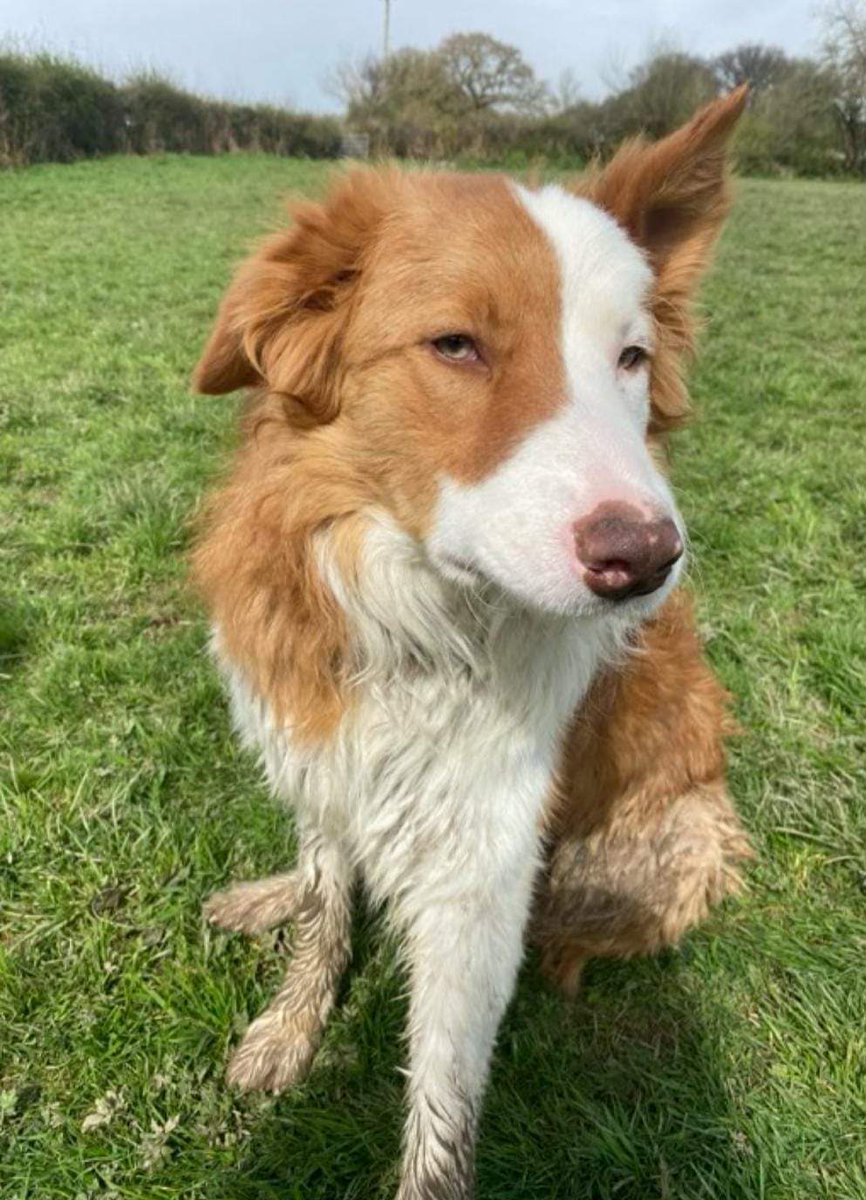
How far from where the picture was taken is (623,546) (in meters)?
1.50

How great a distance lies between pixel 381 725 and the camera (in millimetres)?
2066

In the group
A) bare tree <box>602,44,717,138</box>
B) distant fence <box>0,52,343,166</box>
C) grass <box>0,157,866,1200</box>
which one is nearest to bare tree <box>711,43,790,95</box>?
bare tree <box>602,44,717,138</box>

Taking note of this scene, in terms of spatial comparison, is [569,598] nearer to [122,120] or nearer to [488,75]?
[122,120]

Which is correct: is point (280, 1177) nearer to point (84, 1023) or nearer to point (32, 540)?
point (84, 1023)

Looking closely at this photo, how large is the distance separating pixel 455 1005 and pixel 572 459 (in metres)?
1.34

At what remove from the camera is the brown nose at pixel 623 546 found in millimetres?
1501

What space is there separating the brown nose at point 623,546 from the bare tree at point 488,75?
5067cm

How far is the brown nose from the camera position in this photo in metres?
1.50

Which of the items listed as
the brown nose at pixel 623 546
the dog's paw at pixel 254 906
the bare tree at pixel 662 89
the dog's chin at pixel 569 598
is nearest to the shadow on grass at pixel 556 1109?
the dog's paw at pixel 254 906

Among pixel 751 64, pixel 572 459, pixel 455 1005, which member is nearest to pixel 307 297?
pixel 572 459

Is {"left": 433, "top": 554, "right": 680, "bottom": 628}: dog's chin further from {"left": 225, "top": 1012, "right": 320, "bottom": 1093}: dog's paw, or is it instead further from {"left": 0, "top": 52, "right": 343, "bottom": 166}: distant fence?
{"left": 0, "top": 52, "right": 343, "bottom": 166}: distant fence

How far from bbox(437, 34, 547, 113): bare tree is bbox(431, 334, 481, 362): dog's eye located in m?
50.2

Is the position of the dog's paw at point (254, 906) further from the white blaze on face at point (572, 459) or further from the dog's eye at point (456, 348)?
the dog's eye at point (456, 348)

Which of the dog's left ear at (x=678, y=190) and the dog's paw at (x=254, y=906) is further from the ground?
the dog's left ear at (x=678, y=190)
